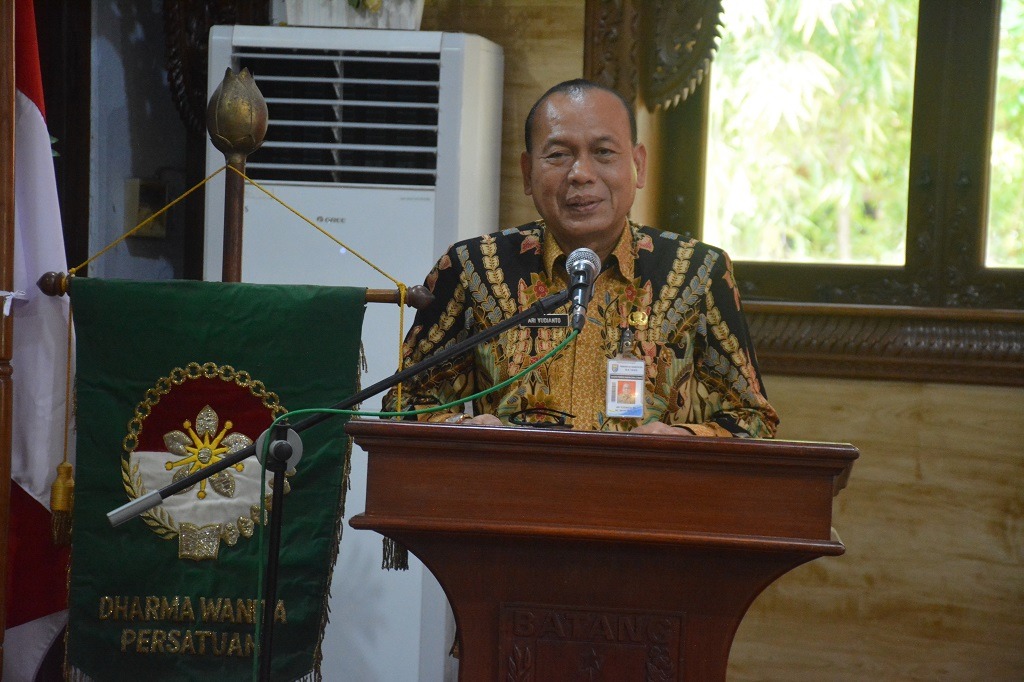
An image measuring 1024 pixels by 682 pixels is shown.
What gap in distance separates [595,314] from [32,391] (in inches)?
45.3

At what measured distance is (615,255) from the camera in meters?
1.96

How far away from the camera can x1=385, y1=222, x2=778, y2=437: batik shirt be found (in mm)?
1904

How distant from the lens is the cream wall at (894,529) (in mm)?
2807

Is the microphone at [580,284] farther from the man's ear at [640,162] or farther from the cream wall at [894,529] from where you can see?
the cream wall at [894,529]

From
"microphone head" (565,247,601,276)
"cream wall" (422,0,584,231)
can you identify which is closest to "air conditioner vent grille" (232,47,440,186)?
"cream wall" (422,0,584,231)

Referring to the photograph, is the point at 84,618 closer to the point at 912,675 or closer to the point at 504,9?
the point at 504,9

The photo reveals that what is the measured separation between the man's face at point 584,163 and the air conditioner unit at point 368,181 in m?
0.71

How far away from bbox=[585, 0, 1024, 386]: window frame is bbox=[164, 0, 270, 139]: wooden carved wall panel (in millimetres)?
1029

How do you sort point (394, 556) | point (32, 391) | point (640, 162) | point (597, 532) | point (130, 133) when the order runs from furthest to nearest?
point (130, 133) < point (32, 391) < point (640, 162) < point (394, 556) < point (597, 532)

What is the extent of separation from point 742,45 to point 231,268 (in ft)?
5.31

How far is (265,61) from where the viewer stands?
2.64m

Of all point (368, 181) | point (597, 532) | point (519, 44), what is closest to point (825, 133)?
point (519, 44)

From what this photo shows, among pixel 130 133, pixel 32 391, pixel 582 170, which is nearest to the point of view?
pixel 582 170

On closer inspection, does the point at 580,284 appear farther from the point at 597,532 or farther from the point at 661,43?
the point at 661,43
